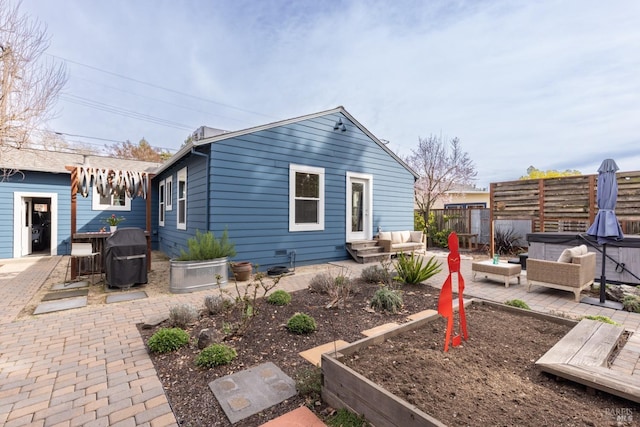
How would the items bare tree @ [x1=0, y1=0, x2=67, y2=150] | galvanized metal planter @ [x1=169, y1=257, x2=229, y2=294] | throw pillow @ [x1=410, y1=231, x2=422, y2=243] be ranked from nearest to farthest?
galvanized metal planter @ [x1=169, y1=257, x2=229, y2=294] < bare tree @ [x1=0, y1=0, x2=67, y2=150] < throw pillow @ [x1=410, y1=231, x2=422, y2=243]

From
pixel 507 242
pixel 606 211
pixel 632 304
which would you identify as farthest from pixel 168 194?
pixel 507 242

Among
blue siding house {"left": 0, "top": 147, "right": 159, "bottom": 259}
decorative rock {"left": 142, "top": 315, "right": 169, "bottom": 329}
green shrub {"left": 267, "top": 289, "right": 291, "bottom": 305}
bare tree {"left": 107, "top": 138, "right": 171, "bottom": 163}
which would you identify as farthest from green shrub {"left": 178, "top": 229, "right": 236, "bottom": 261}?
bare tree {"left": 107, "top": 138, "right": 171, "bottom": 163}

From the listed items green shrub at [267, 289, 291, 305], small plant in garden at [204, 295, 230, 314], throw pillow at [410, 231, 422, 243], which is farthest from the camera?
throw pillow at [410, 231, 422, 243]

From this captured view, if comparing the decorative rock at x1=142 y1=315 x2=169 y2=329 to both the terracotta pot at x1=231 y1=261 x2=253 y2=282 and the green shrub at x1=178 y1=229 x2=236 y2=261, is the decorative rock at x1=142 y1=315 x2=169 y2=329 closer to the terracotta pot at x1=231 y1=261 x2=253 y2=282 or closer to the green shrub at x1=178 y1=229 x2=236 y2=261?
the green shrub at x1=178 y1=229 x2=236 y2=261

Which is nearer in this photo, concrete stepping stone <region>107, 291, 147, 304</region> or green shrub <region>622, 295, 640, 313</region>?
green shrub <region>622, 295, 640, 313</region>

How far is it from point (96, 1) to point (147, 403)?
8725 millimetres

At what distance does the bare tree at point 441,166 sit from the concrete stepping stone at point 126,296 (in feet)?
41.4

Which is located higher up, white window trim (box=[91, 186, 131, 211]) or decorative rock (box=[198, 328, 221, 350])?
white window trim (box=[91, 186, 131, 211])

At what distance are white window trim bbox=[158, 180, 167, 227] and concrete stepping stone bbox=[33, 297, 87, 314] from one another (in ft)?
18.6

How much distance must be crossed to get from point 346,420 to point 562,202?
10046 mm

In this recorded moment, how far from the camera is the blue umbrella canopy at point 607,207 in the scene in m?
4.49

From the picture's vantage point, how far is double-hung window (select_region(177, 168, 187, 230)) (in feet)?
25.4

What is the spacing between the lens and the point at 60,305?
4.41 meters

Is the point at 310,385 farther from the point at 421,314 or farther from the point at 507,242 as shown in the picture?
the point at 507,242
